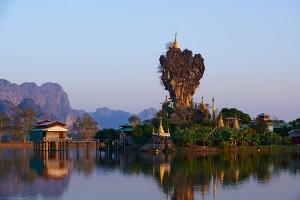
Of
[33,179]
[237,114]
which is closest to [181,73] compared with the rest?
[237,114]

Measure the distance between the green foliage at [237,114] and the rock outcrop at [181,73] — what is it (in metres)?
7.46

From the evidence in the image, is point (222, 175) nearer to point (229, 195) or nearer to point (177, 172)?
point (177, 172)

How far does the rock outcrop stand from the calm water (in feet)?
A: 104

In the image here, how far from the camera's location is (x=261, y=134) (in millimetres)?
69750

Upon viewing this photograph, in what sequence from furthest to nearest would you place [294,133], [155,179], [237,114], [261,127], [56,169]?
[237,114] < [261,127] < [294,133] < [56,169] < [155,179]

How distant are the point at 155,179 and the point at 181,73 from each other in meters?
47.2

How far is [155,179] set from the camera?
3731cm

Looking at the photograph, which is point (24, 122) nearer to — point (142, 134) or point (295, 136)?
point (142, 134)

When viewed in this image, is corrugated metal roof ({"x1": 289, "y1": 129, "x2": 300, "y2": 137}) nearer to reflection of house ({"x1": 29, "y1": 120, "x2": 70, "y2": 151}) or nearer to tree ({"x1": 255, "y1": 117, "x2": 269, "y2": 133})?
tree ({"x1": 255, "y1": 117, "x2": 269, "y2": 133})

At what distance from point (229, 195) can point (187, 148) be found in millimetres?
33894

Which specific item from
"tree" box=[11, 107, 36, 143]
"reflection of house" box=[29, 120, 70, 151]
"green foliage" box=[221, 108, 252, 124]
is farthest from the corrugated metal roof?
"tree" box=[11, 107, 36, 143]

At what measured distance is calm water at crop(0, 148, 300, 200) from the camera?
30.5m

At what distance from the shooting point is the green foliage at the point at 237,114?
86.8m

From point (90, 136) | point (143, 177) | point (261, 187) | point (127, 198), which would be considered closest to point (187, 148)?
point (143, 177)
